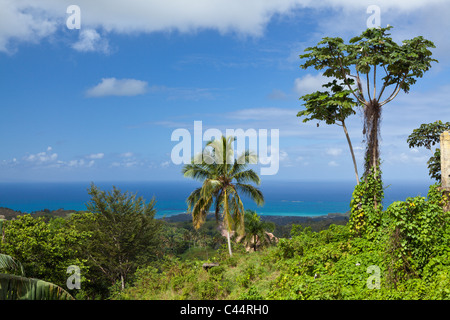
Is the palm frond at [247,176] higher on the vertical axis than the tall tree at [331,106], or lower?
lower

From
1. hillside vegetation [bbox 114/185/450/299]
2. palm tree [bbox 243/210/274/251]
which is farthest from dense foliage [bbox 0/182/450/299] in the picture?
palm tree [bbox 243/210/274/251]

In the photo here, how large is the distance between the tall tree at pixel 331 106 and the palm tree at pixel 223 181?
436 centimetres

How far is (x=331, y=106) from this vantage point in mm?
14352

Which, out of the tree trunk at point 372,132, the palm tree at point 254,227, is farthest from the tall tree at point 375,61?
the palm tree at point 254,227

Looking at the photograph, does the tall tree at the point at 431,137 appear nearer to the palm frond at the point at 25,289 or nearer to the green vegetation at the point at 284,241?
the green vegetation at the point at 284,241

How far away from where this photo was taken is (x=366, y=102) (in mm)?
13641

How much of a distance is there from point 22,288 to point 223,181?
34.5ft

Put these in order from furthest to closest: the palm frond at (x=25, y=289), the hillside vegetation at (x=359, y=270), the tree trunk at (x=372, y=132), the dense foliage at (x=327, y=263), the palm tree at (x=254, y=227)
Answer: the palm tree at (x=254, y=227) → the tree trunk at (x=372, y=132) → the palm frond at (x=25, y=289) → the dense foliage at (x=327, y=263) → the hillside vegetation at (x=359, y=270)

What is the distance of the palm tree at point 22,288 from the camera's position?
8156mm

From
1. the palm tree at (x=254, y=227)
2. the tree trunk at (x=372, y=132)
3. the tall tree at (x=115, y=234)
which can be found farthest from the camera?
the tall tree at (x=115, y=234)

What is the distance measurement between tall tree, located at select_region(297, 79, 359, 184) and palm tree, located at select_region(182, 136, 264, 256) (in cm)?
436
